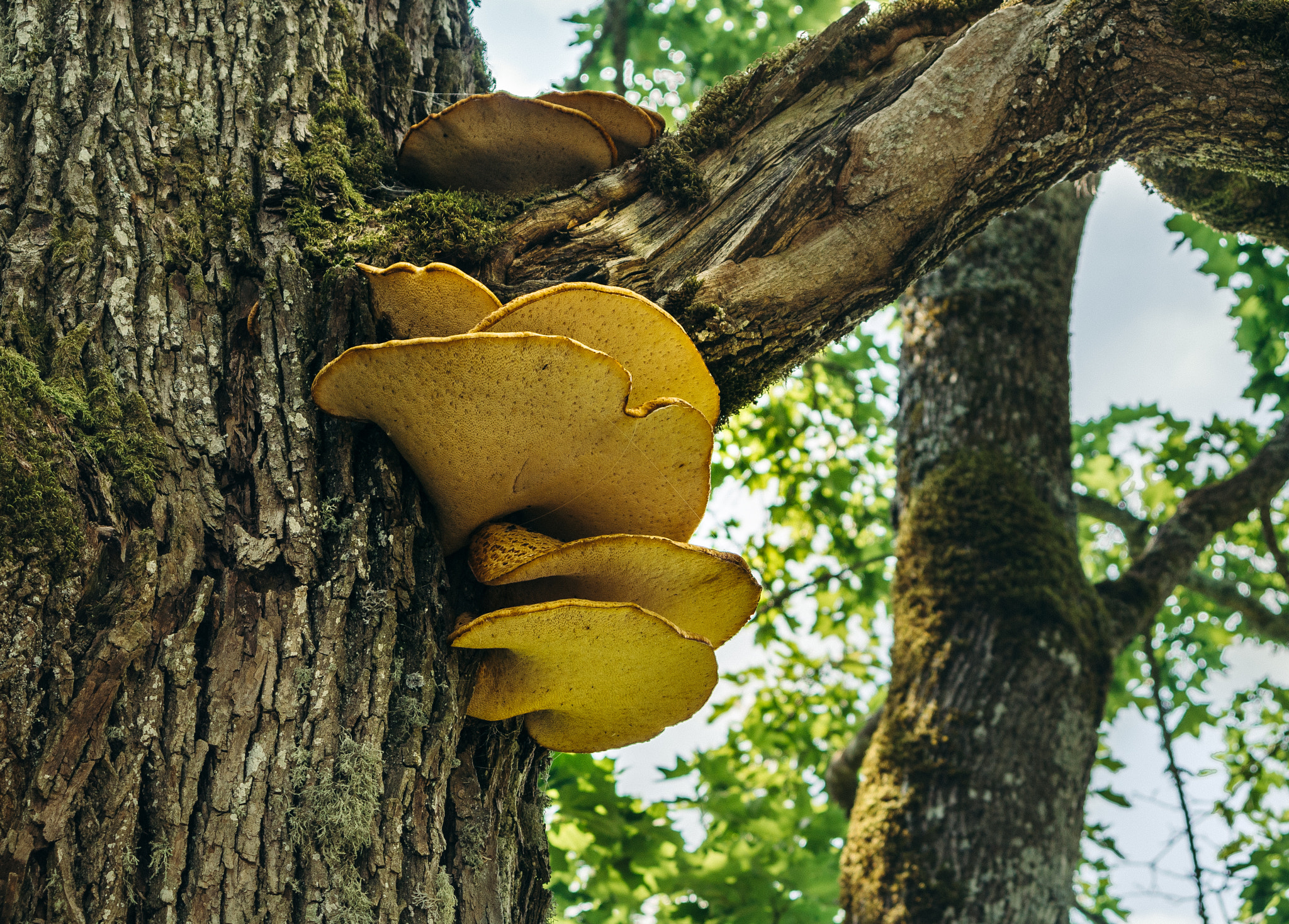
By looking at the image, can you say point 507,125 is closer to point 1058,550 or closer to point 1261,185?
point 1261,185

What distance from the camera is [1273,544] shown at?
5.32 meters

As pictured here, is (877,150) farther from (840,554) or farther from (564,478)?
(840,554)

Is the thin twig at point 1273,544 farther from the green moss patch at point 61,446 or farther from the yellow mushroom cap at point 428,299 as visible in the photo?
the green moss patch at point 61,446

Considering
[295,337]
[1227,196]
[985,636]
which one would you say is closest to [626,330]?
[295,337]

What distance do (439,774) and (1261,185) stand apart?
2.94 m

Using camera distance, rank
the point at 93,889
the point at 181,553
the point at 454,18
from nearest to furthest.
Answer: the point at 93,889
the point at 181,553
the point at 454,18

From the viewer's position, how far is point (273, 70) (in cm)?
199

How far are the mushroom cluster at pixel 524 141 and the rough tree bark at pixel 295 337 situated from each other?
132mm

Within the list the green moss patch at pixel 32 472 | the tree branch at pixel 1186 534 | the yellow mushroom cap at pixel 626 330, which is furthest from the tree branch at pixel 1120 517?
the green moss patch at pixel 32 472

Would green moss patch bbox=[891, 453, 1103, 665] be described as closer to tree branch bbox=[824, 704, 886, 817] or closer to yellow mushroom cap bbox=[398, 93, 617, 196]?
tree branch bbox=[824, 704, 886, 817]

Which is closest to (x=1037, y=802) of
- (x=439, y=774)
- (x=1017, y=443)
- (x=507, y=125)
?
(x=1017, y=443)

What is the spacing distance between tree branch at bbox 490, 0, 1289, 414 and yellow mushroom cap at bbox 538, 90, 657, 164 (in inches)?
4.4

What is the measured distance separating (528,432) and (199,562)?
562 mm

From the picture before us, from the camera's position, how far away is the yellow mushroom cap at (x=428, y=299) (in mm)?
1510
